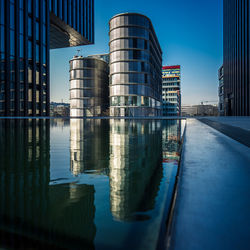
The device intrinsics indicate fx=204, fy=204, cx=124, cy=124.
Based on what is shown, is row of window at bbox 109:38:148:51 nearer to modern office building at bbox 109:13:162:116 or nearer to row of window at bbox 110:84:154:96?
modern office building at bbox 109:13:162:116

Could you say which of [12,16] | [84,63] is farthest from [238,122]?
[84,63]

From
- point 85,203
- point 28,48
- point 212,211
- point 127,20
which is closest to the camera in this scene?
point 212,211

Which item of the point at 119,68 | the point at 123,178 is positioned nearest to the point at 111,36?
the point at 119,68

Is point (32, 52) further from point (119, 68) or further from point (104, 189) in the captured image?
point (104, 189)

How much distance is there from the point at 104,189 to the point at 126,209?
55cm

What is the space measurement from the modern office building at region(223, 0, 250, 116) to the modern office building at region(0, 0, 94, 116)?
29.3 meters

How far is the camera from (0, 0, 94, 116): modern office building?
82.8 ft

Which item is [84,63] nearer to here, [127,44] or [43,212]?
[127,44]

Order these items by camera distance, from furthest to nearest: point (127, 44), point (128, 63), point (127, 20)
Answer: point (128, 63), point (127, 44), point (127, 20)

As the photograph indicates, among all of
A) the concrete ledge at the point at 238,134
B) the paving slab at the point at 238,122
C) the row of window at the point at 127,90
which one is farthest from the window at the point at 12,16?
the concrete ledge at the point at 238,134

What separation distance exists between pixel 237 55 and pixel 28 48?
3664 centimetres

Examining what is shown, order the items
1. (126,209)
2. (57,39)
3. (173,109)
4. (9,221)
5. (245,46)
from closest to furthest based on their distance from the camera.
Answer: (9,221) < (126,209) < (245,46) < (57,39) < (173,109)

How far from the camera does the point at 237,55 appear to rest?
38969mm

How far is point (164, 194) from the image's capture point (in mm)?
2168
